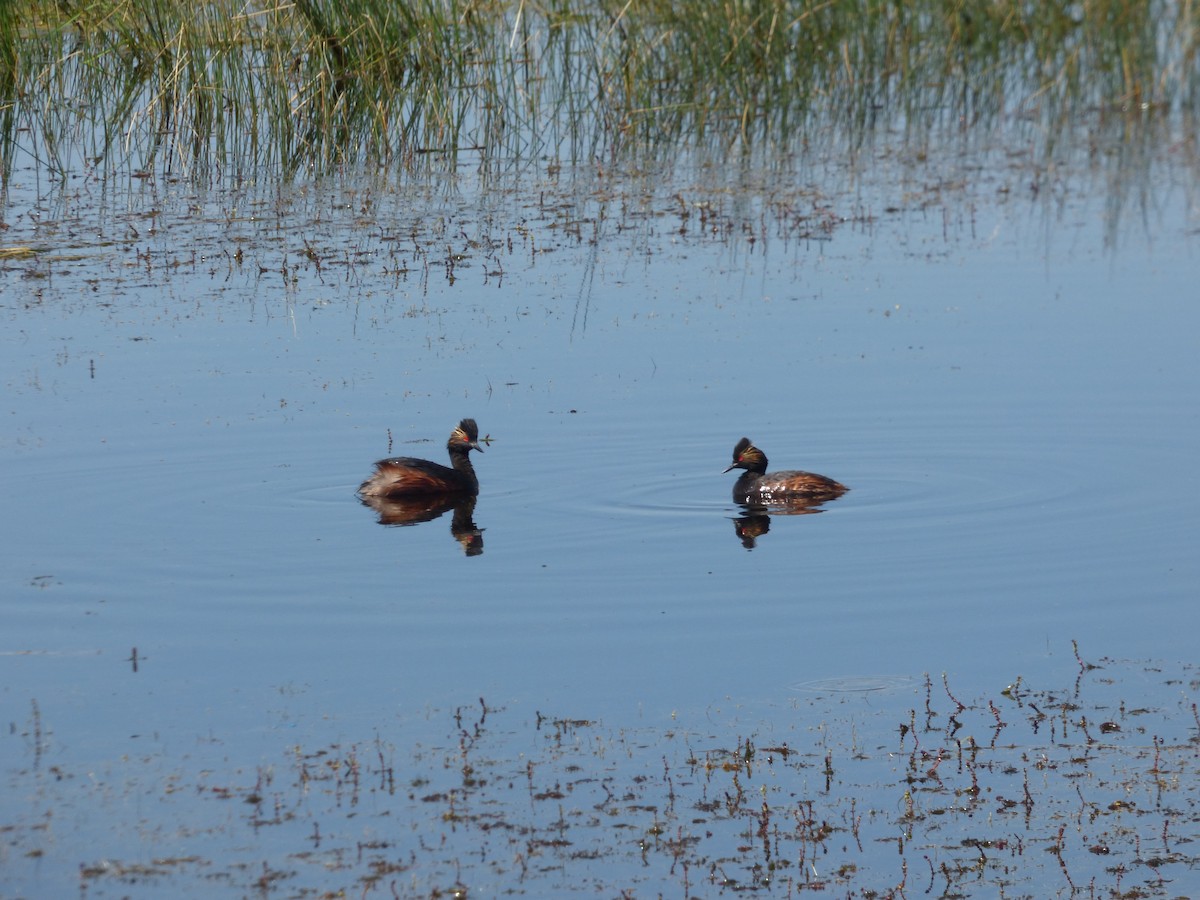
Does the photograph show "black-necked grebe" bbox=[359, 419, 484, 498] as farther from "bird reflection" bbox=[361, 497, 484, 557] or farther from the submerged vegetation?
the submerged vegetation

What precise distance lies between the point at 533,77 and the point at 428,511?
11.3 metres

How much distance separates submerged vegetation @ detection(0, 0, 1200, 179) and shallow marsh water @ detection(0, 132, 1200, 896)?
4.52 ft

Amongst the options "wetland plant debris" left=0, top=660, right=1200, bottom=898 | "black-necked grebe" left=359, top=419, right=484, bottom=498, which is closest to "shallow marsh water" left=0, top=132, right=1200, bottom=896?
"wetland plant debris" left=0, top=660, right=1200, bottom=898

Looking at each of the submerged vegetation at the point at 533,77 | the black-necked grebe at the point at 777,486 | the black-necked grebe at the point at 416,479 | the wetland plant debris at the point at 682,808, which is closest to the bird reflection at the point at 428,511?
the black-necked grebe at the point at 416,479

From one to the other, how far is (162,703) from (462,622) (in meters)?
1.45

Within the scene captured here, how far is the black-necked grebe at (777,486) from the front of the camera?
10047 millimetres

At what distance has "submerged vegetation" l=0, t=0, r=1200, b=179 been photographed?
61.1 ft

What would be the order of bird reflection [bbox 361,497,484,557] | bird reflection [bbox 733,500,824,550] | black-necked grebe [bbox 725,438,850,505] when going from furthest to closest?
black-necked grebe [bbox 725,438,850,505], bird reflection [bbox 361,497,484,557], bird reflection [bbox 733,500,824,550]

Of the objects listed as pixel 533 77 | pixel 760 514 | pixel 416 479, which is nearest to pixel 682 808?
pixel 760 514

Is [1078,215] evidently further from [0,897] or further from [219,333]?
[0,897]

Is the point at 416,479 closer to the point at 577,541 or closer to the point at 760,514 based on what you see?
the point at 577,541

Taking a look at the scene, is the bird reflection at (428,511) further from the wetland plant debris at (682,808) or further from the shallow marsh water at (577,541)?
the wetland plant debris at (682,808)

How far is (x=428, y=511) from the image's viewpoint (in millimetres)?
10266

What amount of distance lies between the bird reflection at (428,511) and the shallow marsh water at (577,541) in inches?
4.2
